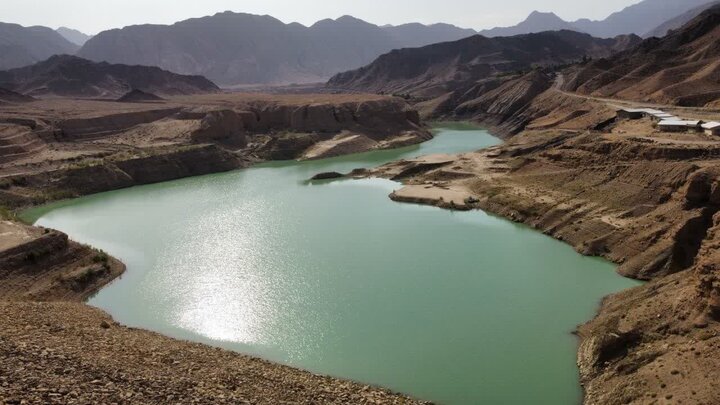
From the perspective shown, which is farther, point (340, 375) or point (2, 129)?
point (2, 129)

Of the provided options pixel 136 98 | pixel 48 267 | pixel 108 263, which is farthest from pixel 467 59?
pixel 48 267

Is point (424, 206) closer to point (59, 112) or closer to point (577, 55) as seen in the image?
point (59, 112)

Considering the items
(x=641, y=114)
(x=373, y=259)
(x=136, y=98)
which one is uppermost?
(x=641, y=114)

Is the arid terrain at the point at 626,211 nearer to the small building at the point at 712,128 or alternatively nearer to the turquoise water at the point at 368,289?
the small building at the point at 712,128

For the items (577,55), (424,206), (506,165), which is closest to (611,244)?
(424,206)

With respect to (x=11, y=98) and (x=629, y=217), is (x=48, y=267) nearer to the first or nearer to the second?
(x=629, y=217)

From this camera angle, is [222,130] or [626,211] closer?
[626,211]
